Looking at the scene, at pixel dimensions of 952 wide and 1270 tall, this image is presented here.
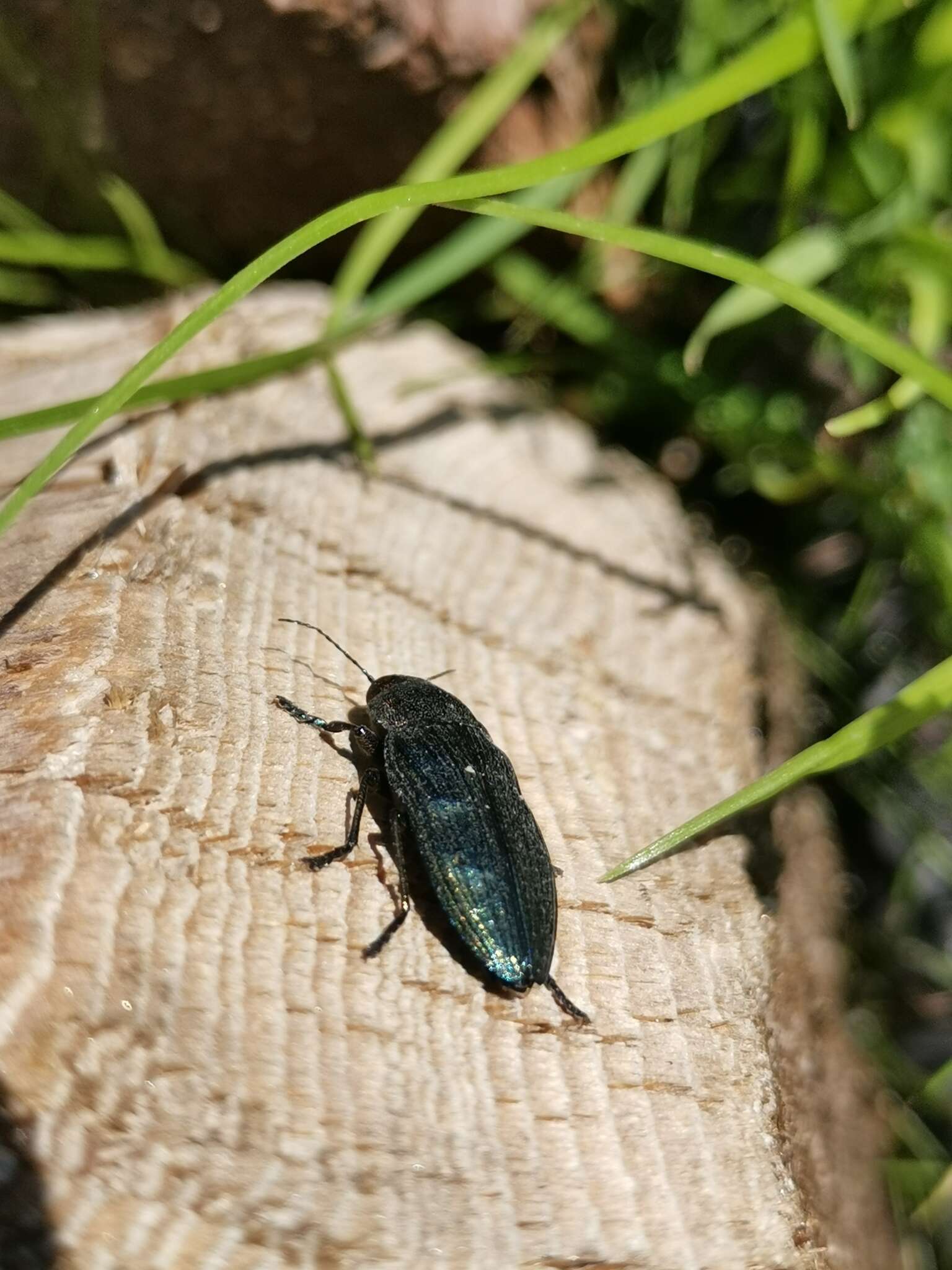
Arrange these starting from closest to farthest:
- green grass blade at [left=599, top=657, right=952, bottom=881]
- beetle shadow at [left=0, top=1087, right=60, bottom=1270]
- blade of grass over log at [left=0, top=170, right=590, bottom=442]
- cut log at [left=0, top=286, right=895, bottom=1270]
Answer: beetle shadow at [left=0, top=1087, right=60, bottom=1270]
cut log at [left=0, top=286, right=895, bottom=1270]
green grass blade at [left=599, top=657, right=952, bottom=881]
blade of grass over log at [left=0, top=170, right=590, bottom=442]

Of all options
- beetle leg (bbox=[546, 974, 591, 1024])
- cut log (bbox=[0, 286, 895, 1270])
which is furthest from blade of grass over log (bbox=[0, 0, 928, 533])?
beetle leg (bbox=[546, 974, 591, 1024])

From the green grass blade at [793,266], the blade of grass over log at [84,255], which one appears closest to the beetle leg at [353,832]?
the green grass blade at [793,266]

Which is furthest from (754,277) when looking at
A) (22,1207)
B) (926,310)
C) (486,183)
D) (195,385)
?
(22,1207)

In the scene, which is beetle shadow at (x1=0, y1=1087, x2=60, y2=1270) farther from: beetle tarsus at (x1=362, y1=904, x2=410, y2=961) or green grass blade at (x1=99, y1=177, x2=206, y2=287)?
green grass blade at (x1=99, y1=177, x2=206, y2=287)

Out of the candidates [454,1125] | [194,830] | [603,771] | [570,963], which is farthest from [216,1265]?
[603,771]

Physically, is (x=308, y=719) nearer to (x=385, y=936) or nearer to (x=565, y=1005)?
(x=385, y=936)
